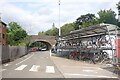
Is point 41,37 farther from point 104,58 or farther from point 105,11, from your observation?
point 104,58

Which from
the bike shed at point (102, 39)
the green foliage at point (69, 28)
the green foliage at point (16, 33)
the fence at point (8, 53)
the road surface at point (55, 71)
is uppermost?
the green foliage at point (69, 28)

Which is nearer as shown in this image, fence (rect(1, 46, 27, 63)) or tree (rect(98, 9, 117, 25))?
fence (rect(1, 46, 27, 63))

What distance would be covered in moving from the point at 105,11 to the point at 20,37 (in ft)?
96.5

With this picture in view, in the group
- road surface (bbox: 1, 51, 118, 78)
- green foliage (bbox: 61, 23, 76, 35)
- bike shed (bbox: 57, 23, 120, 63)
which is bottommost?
road surface (bbox: 1, 51, 118, 78)

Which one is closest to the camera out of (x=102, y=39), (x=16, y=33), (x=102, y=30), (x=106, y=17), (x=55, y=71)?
(x=55, y=71)

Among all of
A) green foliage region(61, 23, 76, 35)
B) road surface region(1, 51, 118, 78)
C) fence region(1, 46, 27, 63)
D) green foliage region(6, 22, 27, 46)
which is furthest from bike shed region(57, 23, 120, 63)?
green foliage region(61, 23, 76, 35)

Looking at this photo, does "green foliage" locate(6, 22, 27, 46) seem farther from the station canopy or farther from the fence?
the station canopy

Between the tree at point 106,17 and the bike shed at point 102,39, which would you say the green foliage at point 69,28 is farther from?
the bike shed at point 102,39

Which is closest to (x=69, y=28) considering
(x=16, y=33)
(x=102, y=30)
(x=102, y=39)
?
(x=16, y=33)

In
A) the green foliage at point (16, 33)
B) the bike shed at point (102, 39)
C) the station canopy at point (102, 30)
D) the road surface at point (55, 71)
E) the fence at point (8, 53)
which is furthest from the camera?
the green foliage at point (16, 33)

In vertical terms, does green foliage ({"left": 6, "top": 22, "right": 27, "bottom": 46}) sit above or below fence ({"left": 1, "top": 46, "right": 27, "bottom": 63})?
above

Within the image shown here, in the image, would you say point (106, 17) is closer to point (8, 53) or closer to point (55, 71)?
point (8, 53)

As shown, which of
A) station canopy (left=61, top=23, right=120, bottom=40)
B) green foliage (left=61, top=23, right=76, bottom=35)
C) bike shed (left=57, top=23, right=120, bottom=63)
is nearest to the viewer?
station canopy (left=61, top=23, right=120, bottom=40)

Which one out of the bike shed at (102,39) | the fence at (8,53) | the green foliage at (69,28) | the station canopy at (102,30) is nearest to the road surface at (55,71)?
the bike shed at (102,39)
